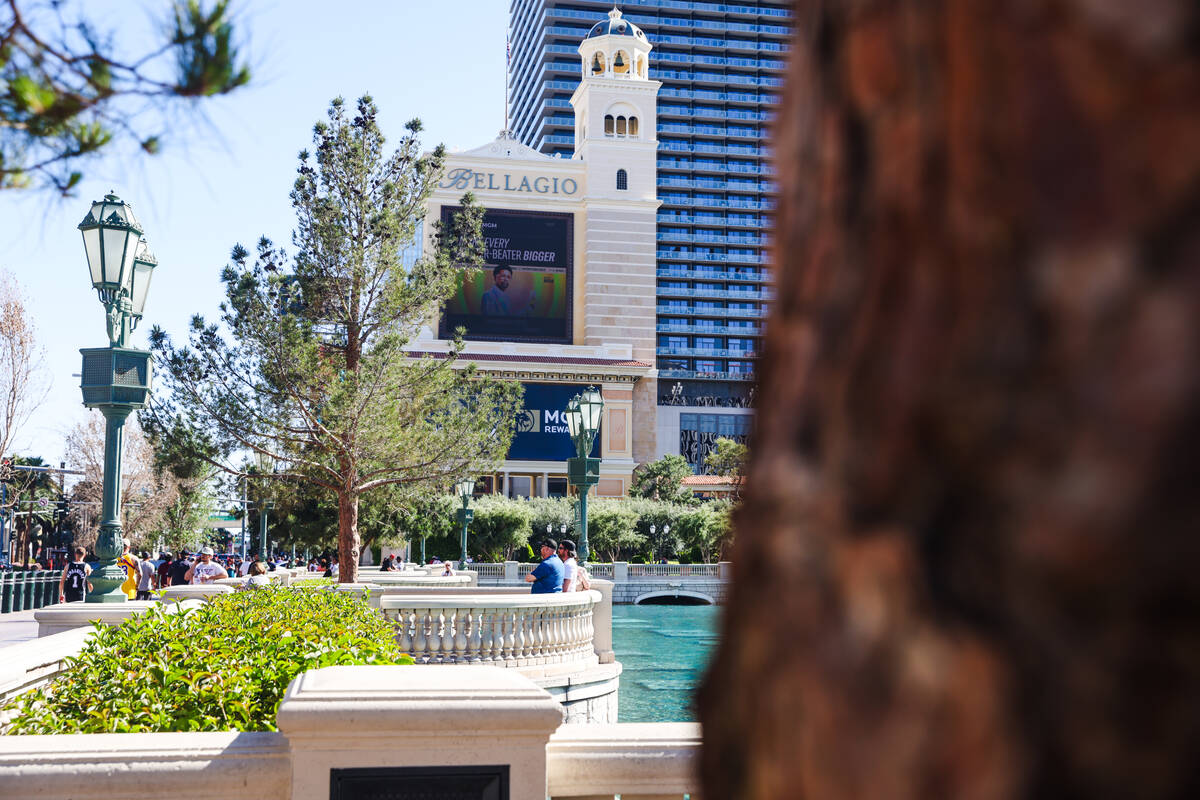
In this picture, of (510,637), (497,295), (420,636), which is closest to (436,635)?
(420,636)

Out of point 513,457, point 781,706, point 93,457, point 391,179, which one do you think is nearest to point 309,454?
point 391,179

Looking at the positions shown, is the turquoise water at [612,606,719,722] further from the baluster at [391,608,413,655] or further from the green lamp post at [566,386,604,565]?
the baluster at [391,608,413,655]

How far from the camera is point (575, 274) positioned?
7369 centimetres

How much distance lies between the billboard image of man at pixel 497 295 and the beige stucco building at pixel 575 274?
2.6 inches

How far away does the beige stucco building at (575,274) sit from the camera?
227ft

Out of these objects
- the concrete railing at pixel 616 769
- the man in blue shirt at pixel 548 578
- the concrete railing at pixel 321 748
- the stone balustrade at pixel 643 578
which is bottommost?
the stone balustrade at pixel 643 578

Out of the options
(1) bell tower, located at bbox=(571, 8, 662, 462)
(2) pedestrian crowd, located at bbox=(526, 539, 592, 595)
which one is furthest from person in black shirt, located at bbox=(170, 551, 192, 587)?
(1) bell tower, located at bbox=(571, 8, 662, 462)

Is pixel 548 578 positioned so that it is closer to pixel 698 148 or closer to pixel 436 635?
pixel 436 635

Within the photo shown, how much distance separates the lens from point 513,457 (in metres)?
69.5

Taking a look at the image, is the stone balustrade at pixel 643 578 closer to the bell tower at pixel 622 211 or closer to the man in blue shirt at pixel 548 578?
the bell tower at pixel 622 211

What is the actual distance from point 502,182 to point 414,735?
6891cm

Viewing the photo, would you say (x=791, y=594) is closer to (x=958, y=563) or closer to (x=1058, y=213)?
(x=958, y=563)

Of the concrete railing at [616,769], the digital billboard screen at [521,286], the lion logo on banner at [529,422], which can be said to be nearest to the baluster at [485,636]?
the concrete railing at [616,769]

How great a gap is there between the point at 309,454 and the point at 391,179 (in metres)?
5.18
